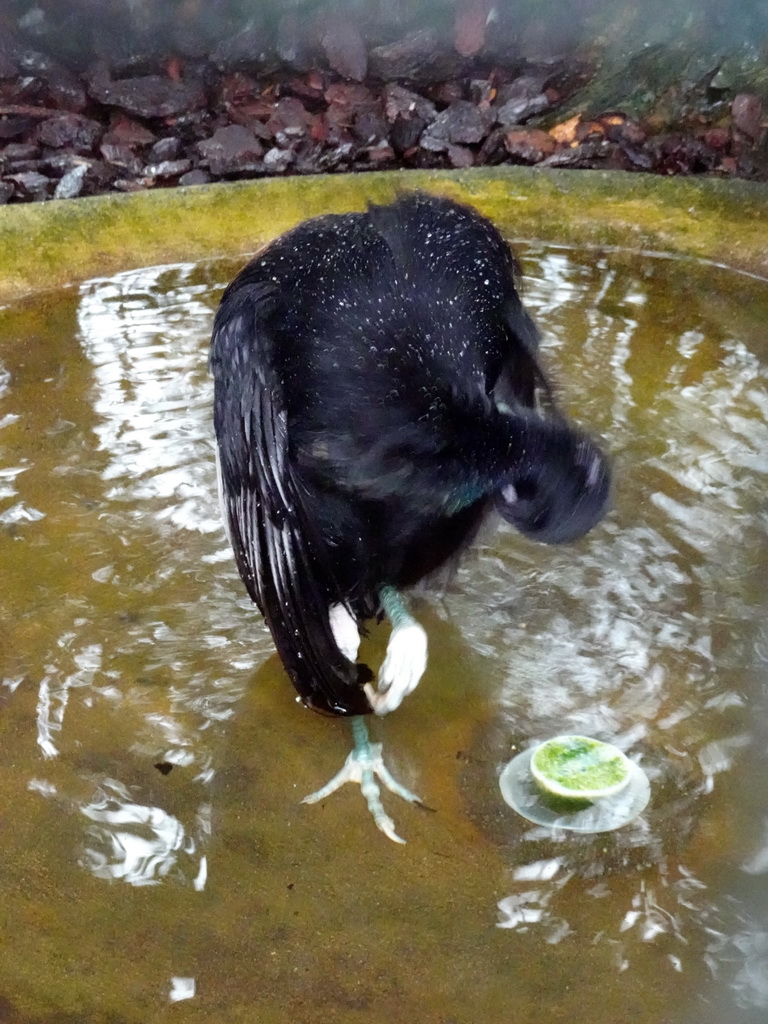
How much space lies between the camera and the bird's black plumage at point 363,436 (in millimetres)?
1651

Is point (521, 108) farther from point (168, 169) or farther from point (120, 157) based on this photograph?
point (120, 157)

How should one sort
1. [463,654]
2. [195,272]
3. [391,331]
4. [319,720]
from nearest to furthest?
[391,331], [319,720], [463,654], [195,272]

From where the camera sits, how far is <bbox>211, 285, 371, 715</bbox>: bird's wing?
169cm

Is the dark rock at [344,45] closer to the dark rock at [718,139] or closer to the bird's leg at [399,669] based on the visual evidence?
the dark rock at [718,139]

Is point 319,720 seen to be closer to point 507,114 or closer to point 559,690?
point 559,690

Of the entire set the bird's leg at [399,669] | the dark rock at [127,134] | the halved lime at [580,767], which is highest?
the dark rock at [127,134]

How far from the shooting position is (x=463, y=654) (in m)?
2.01

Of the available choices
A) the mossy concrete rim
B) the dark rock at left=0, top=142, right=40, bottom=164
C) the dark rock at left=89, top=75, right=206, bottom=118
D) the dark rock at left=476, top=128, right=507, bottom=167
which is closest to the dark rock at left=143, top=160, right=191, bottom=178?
the dark rock at left=89, top=75, right=206, bottom=118

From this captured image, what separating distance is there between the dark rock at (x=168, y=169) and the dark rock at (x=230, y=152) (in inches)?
3.4

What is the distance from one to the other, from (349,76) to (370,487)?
2600 mm

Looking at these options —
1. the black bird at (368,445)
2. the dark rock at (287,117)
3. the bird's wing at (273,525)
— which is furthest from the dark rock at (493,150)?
the bird's wing at (273,525)

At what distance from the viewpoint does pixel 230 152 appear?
3.79 m

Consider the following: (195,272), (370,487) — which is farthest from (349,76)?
(370,487)

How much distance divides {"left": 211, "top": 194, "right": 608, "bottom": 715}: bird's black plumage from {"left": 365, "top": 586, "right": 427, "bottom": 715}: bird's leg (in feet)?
0.13
